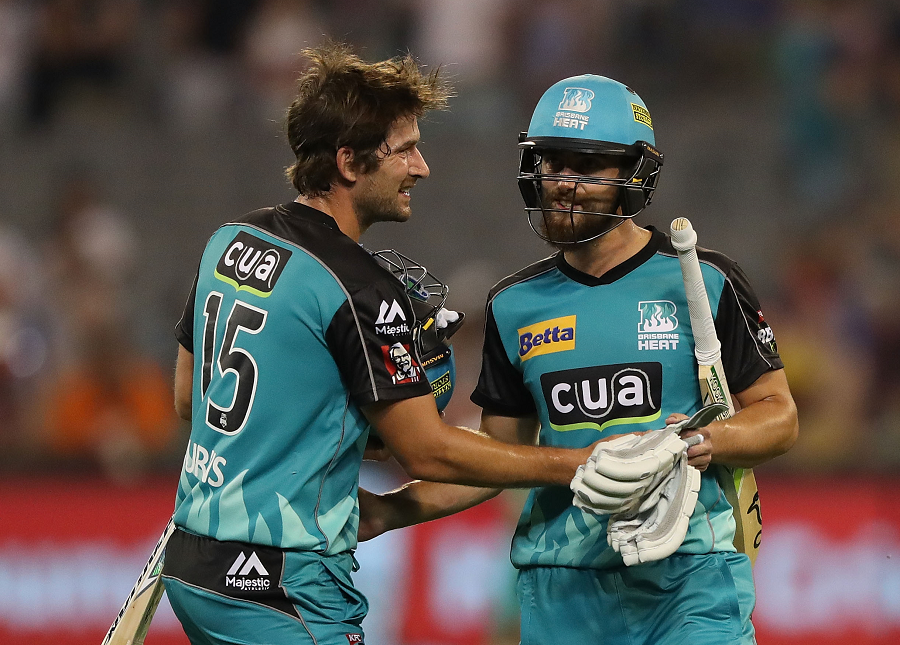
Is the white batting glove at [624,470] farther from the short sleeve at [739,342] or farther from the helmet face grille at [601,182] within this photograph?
the helmet face grille at [601,182]

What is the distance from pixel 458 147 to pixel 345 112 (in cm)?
700

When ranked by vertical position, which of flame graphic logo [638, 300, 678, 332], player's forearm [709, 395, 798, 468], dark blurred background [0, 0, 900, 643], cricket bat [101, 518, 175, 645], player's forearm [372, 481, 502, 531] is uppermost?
dark blurred background [0, 0, 900, 643]

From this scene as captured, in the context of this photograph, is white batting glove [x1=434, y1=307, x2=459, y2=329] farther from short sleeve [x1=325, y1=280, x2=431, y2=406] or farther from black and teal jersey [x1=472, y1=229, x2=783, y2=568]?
short sleeve [x1=325, y1=280, x2=431, y2=406]

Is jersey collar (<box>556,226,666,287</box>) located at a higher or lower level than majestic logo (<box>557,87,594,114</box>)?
lower

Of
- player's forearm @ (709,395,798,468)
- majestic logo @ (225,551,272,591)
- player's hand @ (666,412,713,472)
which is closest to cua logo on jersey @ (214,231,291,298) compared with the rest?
majestic logo @ (225,551,272,591)

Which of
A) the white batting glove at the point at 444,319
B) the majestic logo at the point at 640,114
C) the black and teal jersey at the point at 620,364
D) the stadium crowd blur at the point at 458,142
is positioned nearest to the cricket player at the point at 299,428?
the black and teal jersey at the point at 620,364

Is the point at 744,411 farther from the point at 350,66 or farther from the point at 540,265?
the point at 350,66

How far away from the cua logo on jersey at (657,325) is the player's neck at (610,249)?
Answer: 0.20 metres

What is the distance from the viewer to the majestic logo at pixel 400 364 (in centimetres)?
347

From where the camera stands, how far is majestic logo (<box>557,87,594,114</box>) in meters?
3.90

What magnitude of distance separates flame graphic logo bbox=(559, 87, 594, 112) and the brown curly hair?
484 millimetres

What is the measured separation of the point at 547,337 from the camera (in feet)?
13.0

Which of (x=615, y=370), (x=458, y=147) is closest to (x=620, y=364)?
(x=615, y=370)

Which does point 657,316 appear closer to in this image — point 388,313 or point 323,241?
point 388,313
